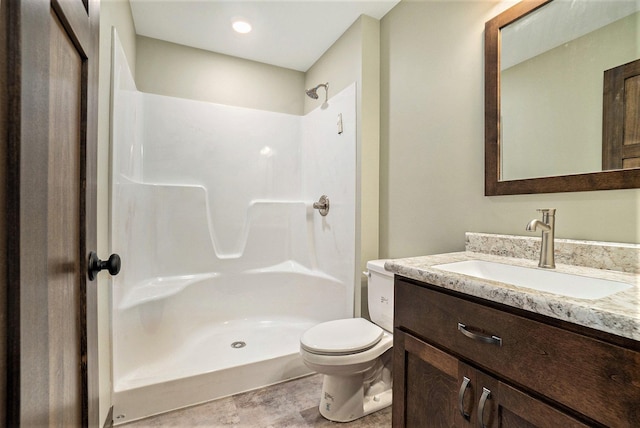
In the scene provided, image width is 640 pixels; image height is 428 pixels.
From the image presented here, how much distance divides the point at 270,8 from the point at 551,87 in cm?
171

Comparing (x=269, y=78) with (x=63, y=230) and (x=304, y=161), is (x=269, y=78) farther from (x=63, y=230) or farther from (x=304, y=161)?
(x=63, y=230)

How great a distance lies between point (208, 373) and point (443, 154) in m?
1.80

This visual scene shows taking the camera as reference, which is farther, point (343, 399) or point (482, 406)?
point (343, 399)

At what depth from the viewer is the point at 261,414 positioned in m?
1.61

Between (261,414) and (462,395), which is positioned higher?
(462,395)

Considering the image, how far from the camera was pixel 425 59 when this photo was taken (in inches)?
69.2

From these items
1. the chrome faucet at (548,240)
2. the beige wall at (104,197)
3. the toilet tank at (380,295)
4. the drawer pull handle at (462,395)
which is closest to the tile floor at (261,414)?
the beige wall at (104,197)

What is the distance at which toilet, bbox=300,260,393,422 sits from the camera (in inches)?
58.4

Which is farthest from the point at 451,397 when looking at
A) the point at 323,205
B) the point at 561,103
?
the point at 323,205

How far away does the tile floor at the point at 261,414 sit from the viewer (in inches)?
60.8

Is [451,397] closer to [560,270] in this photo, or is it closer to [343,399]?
[560,270]

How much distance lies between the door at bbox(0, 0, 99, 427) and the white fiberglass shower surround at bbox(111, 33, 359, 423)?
3.35 ft

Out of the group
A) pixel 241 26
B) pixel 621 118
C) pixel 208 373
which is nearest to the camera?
pixel 621 118

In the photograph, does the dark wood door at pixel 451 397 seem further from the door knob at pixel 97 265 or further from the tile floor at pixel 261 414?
the door knob at pixel 97 265
